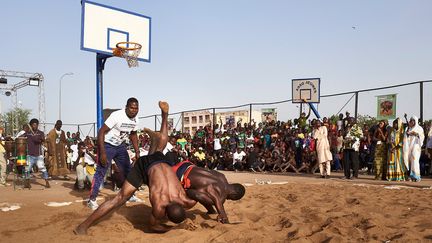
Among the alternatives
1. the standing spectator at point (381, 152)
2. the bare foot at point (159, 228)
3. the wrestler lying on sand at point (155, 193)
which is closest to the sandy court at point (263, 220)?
the bare foot at point (159, 228)

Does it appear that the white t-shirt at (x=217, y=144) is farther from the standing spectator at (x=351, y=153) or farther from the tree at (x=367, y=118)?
the standing spectator at (x=351, y=153)

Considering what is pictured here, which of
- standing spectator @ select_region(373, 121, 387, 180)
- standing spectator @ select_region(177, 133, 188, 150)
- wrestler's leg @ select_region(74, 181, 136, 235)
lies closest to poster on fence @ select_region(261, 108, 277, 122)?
standing spectator @ select_region(177, 133, 188, 150)

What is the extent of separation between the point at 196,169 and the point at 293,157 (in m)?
9.88

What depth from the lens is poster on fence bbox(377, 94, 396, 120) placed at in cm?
1283

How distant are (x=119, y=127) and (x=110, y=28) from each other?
18.5 ft

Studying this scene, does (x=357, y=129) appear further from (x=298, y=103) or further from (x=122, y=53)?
(x=122, y=53)

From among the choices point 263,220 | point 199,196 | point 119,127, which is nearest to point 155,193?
point 199,196

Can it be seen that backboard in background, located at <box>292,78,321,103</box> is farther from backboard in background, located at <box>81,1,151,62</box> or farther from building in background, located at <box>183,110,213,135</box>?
backboard in background, located at <box>81,1,151,62</box>

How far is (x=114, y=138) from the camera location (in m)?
6.27

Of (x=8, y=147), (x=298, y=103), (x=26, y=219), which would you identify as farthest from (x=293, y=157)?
(x=26, y=219)

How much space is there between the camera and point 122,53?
10.8m

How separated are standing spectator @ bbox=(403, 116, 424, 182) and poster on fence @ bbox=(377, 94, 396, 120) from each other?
2.20m

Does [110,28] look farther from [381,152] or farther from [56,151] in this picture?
[381,152]

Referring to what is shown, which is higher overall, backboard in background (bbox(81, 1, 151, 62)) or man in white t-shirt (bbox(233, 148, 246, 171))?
backboard in background (bbox(81, 1, 151, 62))
